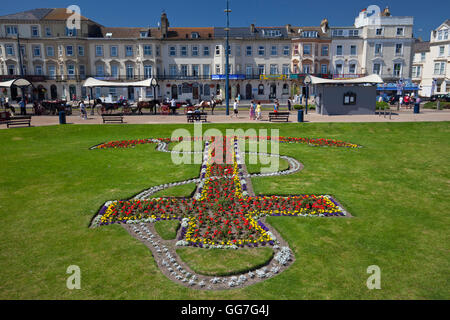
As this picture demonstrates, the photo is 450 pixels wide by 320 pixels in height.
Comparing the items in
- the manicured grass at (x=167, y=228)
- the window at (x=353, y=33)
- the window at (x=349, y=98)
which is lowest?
the manicured grass at (x=167, y=228)

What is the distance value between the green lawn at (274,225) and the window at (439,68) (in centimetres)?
5665

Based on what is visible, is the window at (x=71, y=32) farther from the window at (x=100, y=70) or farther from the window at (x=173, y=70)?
the window at (x=173, y=70)

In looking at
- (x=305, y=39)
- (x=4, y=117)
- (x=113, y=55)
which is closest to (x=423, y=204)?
(x=4, y=117)

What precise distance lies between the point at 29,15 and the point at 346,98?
5633 centimetres

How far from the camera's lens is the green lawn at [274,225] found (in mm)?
6465

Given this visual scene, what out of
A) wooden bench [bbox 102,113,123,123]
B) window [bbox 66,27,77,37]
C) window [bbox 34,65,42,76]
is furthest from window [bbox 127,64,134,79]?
wooden bench [bbox 102,113,123,123]

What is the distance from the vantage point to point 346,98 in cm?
3294

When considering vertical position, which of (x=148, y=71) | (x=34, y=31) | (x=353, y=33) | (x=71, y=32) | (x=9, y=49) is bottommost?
(x=148, y=71)

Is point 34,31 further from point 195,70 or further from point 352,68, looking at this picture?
point 352,68

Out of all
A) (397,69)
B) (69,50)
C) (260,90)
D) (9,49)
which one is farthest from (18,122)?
(397,69)

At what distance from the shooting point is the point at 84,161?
1593cm

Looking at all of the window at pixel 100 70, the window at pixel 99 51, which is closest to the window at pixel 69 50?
the window at pixel 99 51

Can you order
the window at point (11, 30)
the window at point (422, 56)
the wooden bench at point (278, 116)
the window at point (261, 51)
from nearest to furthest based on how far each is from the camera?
the wooden bench at point (278, 116), the window at point (11, 30), the window at point (261, 51), the window at point (422, 56)
